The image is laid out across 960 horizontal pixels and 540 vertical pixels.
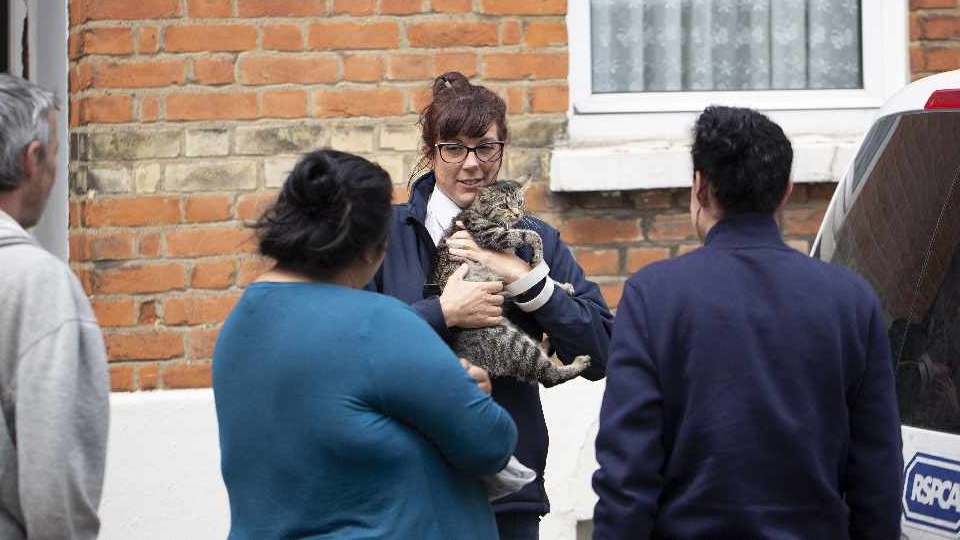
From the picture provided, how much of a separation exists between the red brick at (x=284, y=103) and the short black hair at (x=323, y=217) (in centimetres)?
276

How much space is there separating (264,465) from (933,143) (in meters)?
1.81

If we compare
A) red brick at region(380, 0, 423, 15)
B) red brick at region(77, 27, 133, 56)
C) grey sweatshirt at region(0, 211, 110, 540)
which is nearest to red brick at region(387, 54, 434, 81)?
red brick at region(380, 0, 423, 15)

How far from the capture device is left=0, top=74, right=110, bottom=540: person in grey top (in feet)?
8.37

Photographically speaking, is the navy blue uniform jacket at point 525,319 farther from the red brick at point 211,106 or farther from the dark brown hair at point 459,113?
the red brick at point 211,106

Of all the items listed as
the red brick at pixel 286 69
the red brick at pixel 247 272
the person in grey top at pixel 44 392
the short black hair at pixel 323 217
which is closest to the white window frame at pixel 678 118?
the red brick at pixel 286 69

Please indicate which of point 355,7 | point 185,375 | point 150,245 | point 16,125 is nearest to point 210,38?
point 355,7

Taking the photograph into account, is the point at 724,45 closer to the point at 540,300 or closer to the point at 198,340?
the point at 198,340

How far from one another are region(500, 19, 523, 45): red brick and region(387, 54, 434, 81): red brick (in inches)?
12.6

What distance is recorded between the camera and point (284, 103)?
17.8ft

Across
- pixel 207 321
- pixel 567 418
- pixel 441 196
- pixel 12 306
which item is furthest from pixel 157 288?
pixel 12 306

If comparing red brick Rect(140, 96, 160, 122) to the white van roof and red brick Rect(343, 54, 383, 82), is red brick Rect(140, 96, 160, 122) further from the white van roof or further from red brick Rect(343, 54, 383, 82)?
the white van roof

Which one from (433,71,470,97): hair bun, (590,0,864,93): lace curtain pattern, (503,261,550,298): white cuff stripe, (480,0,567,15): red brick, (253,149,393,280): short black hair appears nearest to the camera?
(253,149,393,280): short black hair

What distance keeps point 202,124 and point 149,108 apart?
22cm

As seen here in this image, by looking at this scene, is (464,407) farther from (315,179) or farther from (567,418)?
(567,418)
